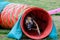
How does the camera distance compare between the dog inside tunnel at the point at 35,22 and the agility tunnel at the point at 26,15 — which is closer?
the agility tunnel at the point at 26,15

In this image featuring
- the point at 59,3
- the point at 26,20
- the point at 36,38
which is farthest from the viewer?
the point at 59,3

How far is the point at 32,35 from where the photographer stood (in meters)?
3.88

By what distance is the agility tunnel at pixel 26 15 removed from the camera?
3851 millimetres

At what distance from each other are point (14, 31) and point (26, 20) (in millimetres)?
352

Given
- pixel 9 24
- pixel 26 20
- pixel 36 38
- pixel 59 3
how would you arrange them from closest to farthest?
pixel 36 38 → pixel 26 20 → pixel 9 24 → pixel 59 3

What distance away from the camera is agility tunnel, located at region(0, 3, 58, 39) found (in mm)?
3851

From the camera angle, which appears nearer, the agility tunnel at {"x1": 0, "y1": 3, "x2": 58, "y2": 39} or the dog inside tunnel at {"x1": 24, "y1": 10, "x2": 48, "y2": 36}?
the agility tunnel at {"x1": 0, "y1": 3, "x2": 58, "y2": 39}

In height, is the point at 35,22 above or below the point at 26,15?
below

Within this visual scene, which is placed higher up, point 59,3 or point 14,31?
point 59,3

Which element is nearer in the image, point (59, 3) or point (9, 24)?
point (9, 24)

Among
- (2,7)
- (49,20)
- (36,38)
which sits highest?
(2,7)

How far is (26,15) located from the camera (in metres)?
4.06

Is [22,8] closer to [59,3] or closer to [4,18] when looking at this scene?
[4,18]

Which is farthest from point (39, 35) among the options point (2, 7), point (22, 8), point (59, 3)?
point (59, 3)
